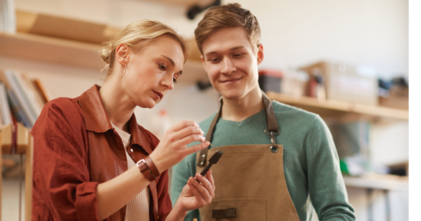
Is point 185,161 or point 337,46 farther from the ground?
point 337,46

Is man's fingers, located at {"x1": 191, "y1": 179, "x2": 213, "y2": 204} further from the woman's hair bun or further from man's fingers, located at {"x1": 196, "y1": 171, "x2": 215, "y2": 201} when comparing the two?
the woman's hair bun

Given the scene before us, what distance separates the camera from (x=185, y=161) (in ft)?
5.44

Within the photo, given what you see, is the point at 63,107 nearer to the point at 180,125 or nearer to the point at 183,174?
the point at 180,125

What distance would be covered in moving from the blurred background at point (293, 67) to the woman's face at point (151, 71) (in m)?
1.02

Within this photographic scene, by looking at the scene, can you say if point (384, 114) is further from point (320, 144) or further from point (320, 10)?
point (320, 144)

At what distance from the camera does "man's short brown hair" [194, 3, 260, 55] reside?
1535 millimetres

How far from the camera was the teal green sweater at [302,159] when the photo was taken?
4.68 feet

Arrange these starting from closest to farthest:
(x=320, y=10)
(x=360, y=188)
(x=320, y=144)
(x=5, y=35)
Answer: (x=320, y=144), (x=5, y=35), (x=360, y=188), (x=320, y=10)

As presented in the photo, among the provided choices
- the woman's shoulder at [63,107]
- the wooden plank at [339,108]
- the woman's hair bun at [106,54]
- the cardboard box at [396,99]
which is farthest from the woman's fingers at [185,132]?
the cardboard box at [396,99]

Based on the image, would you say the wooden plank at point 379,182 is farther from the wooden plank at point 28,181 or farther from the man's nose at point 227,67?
the wooden plank at point 28,181

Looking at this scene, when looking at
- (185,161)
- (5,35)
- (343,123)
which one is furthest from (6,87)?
(343,123)

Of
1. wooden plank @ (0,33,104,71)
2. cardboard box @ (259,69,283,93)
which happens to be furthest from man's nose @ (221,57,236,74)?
cardboard box @ (259,69,283,93)

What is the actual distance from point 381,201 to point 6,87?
3023mm

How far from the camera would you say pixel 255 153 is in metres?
1.56
